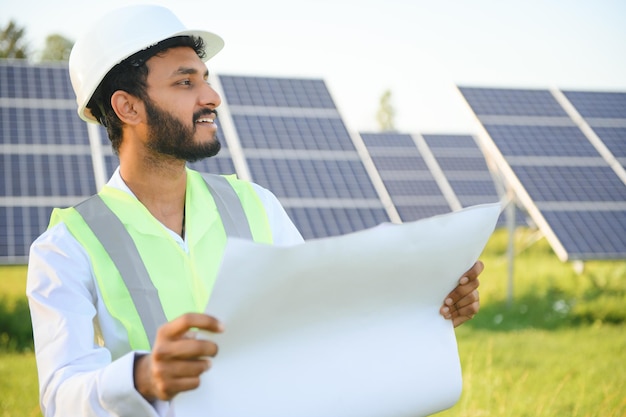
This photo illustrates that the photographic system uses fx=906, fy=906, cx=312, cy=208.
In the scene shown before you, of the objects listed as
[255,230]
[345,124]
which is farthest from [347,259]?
[345,124]

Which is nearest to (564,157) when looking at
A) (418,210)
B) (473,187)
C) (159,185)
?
(418,210)

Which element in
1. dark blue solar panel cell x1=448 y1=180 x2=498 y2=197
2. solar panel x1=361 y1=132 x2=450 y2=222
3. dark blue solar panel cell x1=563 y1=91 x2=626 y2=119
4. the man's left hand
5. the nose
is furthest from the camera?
dark blue solar panel cell x1=448 y1=180 x2=498 y2=197

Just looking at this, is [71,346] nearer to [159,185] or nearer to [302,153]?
[159,185]

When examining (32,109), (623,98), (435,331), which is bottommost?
(32,109)

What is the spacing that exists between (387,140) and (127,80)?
13041mm

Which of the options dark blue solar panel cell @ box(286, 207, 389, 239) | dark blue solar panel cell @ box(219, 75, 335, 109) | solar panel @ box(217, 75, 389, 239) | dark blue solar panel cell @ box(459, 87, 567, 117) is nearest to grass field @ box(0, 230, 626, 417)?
dark blue solar panel cell @ box(286, 207, 389, 239)

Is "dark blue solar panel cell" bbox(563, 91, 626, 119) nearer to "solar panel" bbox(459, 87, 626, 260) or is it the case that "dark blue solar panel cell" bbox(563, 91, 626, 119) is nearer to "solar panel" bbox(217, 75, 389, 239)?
"solar panel" bbox(459, 87, 626, 260)

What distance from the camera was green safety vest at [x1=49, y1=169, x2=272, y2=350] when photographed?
2295 mm

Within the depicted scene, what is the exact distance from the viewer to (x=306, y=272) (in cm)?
185

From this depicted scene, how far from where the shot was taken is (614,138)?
10945 mm

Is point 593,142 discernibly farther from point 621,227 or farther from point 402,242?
point 402,242

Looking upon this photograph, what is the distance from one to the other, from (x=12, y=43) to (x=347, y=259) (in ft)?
116

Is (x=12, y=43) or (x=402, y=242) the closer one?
(x=402, y=242)

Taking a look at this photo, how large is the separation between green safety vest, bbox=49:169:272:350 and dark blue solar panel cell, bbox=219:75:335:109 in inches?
277
